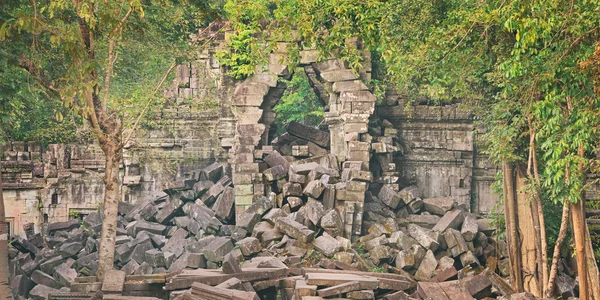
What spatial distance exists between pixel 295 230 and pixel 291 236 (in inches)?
6.6

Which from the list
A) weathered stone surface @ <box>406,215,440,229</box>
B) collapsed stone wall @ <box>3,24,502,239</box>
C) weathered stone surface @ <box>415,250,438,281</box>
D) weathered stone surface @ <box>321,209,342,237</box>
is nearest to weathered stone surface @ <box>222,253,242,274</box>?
weathered stone surface @ <box>321,209,342,237</box>

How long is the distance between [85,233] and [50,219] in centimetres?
402

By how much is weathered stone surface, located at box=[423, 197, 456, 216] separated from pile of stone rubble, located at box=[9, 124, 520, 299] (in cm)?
2

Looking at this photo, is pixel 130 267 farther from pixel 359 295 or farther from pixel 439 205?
pixel 439 205

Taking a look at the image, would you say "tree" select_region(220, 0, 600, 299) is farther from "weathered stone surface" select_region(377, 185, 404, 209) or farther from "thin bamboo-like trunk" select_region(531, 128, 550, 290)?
"weathered stone surface" select_region(377, 185, 404, 209)

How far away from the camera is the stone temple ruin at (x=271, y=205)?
1262 centimetres

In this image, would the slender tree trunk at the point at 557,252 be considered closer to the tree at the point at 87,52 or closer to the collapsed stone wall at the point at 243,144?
the collapsed stone wall at the point at 243,144

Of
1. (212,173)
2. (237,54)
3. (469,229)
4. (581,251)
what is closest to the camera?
(581,251)

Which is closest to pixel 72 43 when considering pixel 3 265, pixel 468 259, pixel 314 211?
pixel 3 265

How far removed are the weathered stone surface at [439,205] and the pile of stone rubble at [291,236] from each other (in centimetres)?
2

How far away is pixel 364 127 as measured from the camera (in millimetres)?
17250

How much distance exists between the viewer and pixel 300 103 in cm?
3073

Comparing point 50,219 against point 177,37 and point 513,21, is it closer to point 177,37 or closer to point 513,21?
point 177,37

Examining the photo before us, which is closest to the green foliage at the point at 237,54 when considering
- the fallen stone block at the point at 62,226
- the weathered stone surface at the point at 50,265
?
the fallen stone block at the point at 62,226
